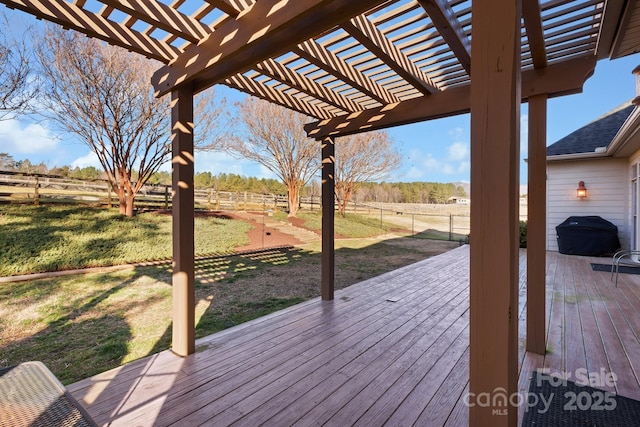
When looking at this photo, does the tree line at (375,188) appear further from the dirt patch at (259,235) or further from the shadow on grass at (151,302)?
the shadow on grass at (151,302)

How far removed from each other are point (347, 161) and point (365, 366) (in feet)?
41.4

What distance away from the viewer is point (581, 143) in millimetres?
7605

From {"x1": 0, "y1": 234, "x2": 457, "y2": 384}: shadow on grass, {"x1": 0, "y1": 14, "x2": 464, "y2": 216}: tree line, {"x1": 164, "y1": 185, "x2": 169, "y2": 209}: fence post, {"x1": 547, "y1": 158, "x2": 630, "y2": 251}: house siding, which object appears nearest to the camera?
{"x1": 0, "y1": 234, "x2": 457, "y2": 384}: shadow on grass

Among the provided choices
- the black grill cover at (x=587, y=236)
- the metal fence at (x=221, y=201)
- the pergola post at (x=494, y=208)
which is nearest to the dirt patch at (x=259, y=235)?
the metal fence at (x=221, y=201)

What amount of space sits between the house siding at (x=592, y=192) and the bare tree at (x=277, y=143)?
7607mm

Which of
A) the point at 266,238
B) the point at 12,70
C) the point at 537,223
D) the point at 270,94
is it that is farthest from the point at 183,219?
the point at 266,238

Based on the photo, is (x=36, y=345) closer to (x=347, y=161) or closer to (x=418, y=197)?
(x=347, y=161)

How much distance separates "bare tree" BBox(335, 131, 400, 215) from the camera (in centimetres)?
1387

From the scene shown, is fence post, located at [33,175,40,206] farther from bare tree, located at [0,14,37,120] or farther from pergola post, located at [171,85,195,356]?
pergola post, located at [171,85,195,356]

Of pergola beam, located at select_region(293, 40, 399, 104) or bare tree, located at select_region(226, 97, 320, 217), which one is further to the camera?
bare tree, located at select_region(226, 97, 320, 217)

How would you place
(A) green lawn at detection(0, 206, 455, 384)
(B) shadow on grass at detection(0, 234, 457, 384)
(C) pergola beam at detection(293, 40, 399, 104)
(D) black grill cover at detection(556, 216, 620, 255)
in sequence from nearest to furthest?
(C) pergola beam at detection(293, 40, 399, 104) → (B) shadow on grass at detection(0, 234, 457, 384) → (A) green lawn at detection(0, 206, 455, 384) → (D) black grill cover at detection(556, 216, 620, 255)

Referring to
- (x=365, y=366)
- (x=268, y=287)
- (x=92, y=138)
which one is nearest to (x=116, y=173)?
(x=92, y=138)

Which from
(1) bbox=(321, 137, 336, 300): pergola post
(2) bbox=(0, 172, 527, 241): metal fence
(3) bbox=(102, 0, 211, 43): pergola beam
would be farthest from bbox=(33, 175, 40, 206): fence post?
(3) bbox=(102, 0, 211, 43): pergola beam

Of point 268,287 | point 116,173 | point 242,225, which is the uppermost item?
point 116,173
